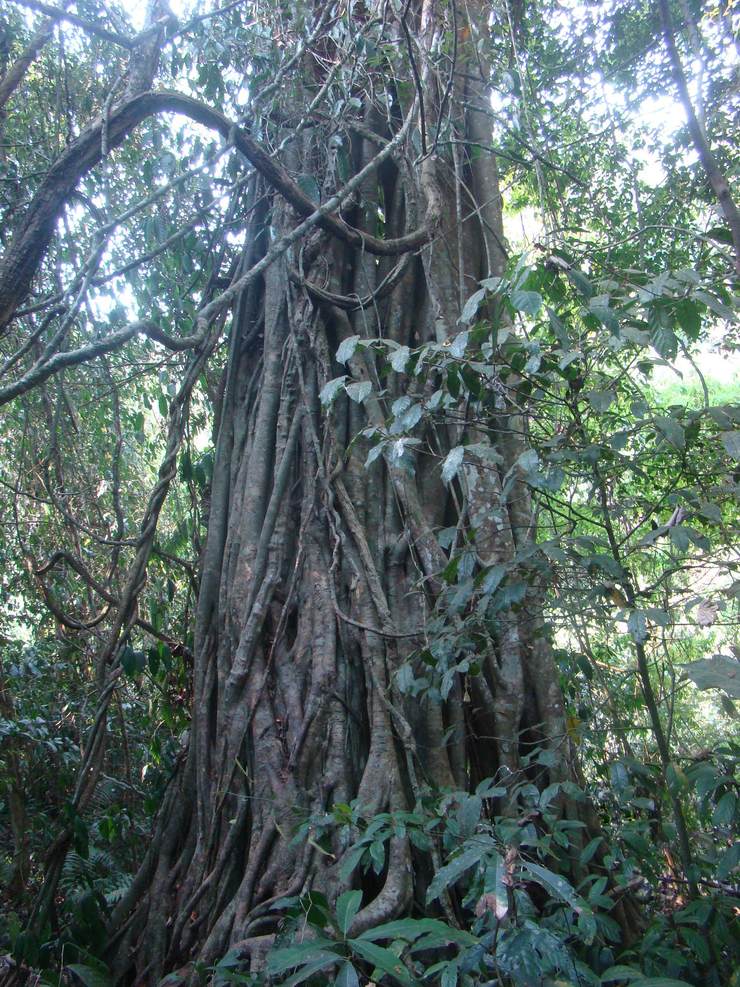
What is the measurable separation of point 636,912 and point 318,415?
1.93 meters

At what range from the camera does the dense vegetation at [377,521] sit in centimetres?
173

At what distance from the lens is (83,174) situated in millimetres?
2307

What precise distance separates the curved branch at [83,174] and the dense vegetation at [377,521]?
13mm

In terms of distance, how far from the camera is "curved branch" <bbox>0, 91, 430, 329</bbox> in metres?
2.03

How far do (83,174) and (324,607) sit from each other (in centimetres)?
150

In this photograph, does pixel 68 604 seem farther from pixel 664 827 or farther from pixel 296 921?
pixel 664 827

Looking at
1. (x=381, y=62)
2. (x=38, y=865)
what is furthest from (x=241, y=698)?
(x=381, y=62)

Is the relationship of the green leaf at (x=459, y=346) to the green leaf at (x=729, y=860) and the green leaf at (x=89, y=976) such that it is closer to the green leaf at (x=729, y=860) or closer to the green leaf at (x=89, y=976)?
the green leaf at (x=729, y=860)

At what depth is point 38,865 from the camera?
3.38 meters

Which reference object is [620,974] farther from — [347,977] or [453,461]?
[453,461]

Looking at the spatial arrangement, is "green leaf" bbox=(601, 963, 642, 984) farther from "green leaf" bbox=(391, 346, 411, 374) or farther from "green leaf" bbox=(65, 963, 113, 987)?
"green leaf" bbox=(65, 963, 113, 987)

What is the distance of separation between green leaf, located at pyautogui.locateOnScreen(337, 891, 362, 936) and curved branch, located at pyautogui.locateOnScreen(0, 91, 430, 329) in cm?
158

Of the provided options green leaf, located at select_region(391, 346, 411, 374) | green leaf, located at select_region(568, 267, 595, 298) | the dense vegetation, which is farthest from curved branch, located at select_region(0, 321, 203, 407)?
green leaf, located at select_region(568, 267, 595, 298)

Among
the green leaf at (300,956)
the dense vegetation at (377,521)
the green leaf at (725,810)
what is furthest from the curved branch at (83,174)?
the green leaf at (725,810)
